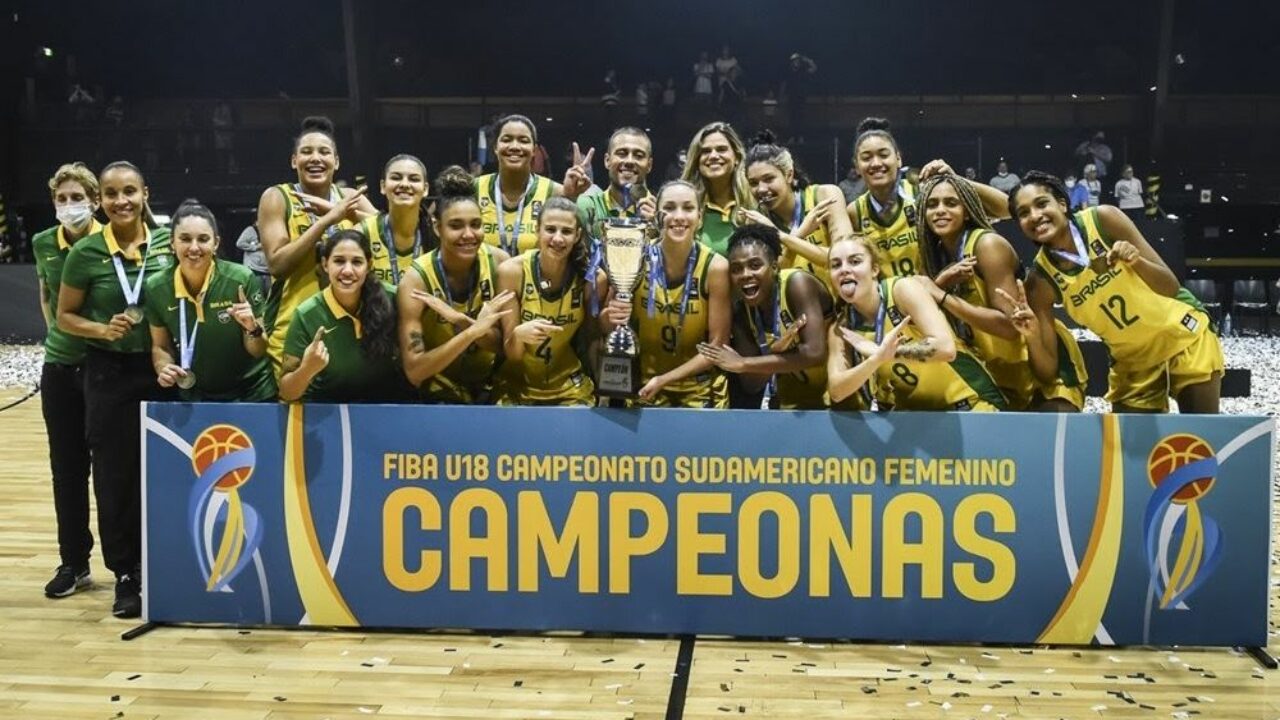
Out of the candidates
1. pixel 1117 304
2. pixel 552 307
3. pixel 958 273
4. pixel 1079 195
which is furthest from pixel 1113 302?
pixel 1079 195

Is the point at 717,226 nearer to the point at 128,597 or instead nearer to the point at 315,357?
the point at 315,357

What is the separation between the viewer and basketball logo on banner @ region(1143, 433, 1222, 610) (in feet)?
12.8

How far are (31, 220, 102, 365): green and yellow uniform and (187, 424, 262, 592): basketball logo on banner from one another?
31.6 inches

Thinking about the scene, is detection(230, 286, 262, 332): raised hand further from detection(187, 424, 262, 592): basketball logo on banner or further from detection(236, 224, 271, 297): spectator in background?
detection(236, 224, 271, 297): spectator in background

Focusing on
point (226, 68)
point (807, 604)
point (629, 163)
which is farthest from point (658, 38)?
point (807, 604)

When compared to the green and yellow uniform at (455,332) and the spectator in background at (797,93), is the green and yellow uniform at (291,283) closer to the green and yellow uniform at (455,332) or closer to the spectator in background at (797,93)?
the green and yellow uniform at (455,332)

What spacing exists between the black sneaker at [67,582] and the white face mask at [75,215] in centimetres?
133

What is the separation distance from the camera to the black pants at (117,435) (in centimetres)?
437

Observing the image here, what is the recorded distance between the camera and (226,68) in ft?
66.0

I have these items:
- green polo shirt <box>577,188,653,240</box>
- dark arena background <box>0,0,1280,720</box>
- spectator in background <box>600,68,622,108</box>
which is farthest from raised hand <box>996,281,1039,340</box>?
spectator in background <box>600,68,622,108</box>

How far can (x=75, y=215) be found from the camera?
179 inches

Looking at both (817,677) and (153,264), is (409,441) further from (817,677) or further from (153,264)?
(817,677)

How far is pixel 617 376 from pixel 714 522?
59cm

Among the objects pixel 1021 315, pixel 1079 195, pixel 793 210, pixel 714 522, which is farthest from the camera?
pixel 1079 195
